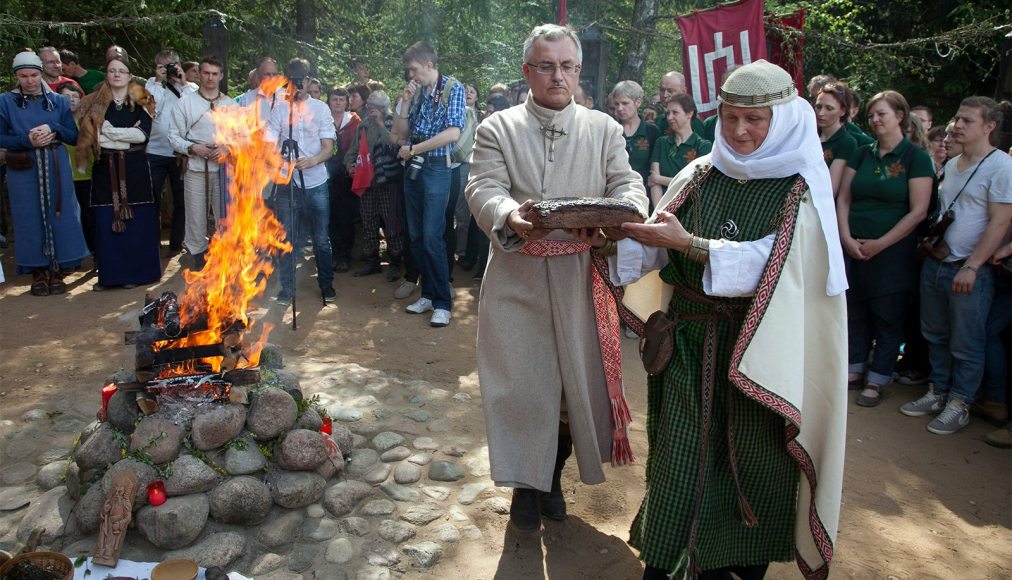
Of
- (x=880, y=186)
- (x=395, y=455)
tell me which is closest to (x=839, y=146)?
(x=880, y=186)

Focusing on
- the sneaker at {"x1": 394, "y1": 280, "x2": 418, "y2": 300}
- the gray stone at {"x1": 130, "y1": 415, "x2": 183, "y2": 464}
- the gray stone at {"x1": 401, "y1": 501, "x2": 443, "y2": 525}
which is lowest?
the gray stone at {"x1": 401, "y1": 501, "x2": 443, "y2": 525}

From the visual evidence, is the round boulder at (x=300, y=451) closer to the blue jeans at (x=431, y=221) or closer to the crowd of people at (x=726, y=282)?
the crowd of people at (x=726, y=282)

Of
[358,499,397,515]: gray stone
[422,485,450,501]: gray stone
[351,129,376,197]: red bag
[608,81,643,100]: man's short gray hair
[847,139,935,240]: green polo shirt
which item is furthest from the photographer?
[351,129,376,197]: red bag

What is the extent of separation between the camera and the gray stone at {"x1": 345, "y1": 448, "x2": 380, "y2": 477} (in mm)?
4471

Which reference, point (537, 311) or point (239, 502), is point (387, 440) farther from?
point (537, 311)

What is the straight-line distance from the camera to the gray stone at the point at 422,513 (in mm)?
4059

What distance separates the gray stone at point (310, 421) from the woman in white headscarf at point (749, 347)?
76.1 inches

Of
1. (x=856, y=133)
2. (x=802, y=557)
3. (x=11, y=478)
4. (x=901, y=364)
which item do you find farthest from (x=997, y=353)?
(x=11, y=478)

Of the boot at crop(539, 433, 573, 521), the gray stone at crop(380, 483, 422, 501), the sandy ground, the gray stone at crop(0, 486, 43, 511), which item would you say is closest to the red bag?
the sandy ground

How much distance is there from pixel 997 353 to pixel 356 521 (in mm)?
4802

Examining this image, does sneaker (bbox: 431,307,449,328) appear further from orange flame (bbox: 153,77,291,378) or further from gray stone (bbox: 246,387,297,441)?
gray stone (bbox: 246,387,297,441)

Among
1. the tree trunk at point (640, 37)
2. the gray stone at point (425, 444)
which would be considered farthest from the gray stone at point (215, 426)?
the tree trunk at point (640, 37)

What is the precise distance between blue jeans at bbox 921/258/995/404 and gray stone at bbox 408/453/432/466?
395cm

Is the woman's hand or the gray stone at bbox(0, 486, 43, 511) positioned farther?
the gray stone at bbox(0, 486, 43, 511)
